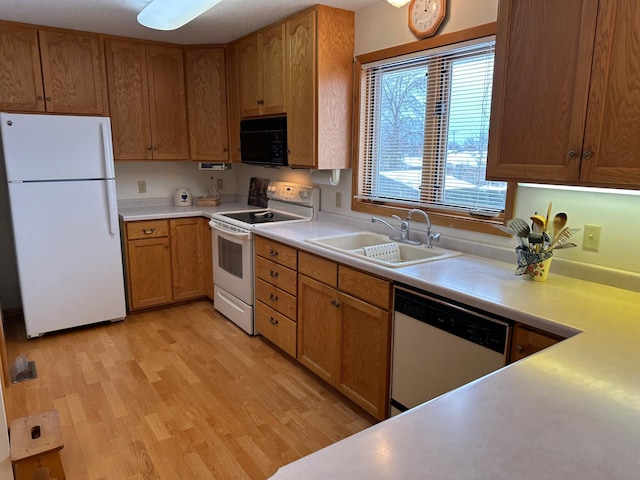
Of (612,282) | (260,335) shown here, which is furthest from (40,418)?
(612,282)

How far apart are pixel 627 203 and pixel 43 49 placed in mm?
3878

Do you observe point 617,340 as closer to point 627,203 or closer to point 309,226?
point 627,203

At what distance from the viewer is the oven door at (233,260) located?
10.9ft

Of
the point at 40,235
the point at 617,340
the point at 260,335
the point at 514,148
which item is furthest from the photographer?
the point at 260,335

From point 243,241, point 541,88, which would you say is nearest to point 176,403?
point 243,241

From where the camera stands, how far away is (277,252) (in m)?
3.00

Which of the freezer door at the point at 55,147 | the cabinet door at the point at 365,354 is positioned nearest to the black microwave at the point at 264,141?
the freezer door at the point at 55,147

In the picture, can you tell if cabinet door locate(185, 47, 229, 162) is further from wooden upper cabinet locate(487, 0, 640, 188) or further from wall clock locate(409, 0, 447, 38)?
wooden upper cabinet locate(487, 0, 640, 188)

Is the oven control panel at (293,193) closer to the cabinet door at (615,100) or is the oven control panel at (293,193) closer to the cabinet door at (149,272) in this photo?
the cabinet door at (149,272)

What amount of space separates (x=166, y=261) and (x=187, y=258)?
189mm

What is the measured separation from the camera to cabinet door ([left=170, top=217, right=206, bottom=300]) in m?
3.92

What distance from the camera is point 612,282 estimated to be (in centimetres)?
187

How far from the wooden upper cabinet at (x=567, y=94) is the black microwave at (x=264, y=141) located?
1810 mm

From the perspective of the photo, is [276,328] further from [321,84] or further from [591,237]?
[591,237]
